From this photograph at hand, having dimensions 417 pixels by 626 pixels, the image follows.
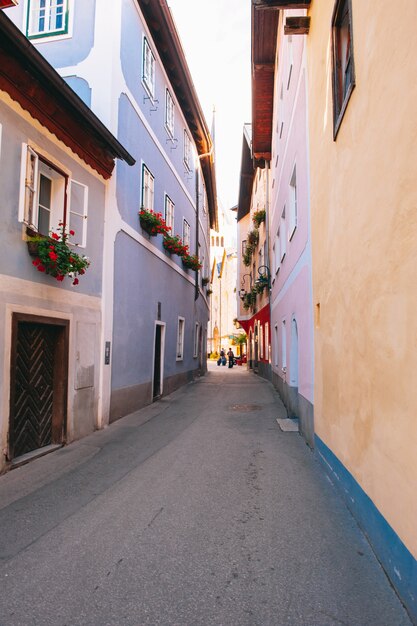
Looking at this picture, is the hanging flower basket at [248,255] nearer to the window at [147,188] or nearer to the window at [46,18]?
the window at [147,188]

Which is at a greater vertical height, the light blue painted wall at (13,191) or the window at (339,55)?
the window at (339,55)

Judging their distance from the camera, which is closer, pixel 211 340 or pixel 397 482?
pixel 397 482

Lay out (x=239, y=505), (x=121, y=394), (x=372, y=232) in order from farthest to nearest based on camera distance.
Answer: (x=121, y=394)
(x=239, y=505)
(x=372, y=232)

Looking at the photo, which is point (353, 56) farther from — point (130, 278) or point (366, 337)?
point (130, 278)

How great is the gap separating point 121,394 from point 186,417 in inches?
59.3

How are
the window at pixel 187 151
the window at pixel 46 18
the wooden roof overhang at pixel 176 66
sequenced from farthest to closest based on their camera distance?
the window at pixel 187 151, the wooden roof overhang at pixel 176 66, the window at pixel 46 18

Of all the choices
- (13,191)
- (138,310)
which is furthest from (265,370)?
(13,191)

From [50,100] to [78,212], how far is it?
1.81 meters

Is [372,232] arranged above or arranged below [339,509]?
above

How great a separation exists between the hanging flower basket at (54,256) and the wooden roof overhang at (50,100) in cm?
163

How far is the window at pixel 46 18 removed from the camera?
31.5ft

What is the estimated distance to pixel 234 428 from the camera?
29.0 feet

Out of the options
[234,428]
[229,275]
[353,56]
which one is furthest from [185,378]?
[229,275]

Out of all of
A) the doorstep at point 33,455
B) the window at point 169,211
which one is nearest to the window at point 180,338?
the window at point 169,211
